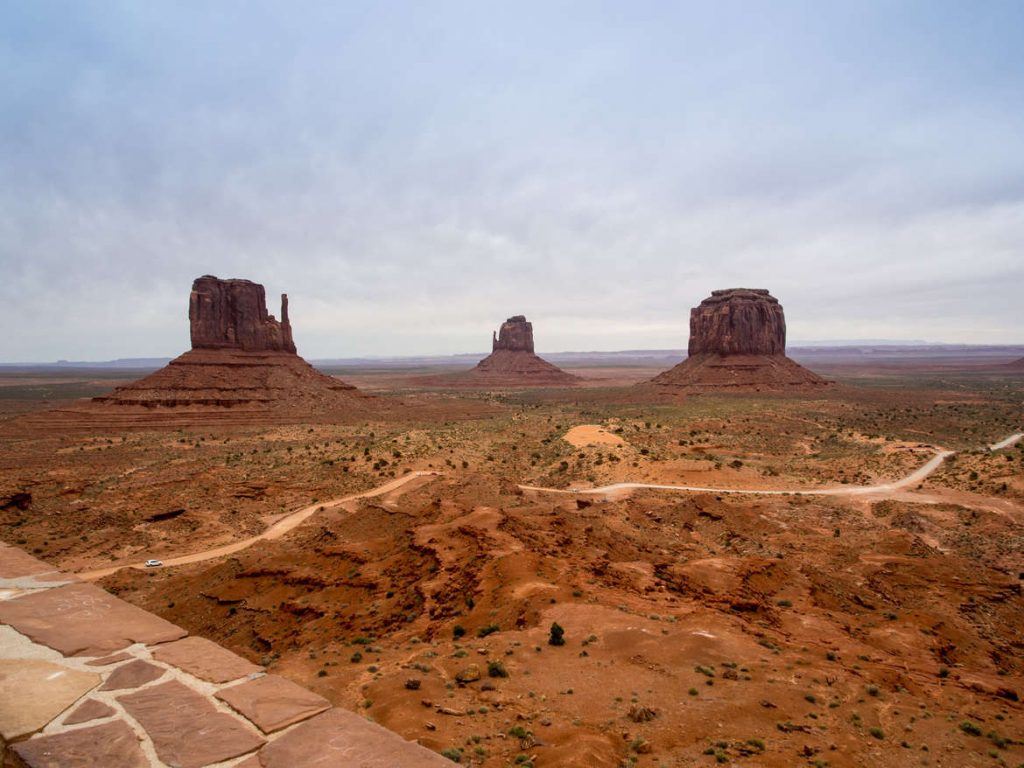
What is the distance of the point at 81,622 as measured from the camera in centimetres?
505

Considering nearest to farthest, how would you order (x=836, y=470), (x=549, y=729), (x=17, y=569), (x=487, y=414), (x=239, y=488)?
(x=17, y=569) < (x=549, y=729) < (x=239, y=488) < (x=836, y=470) < (x=487, y=414)

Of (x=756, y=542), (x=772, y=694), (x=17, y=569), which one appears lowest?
(x=756, y=542)

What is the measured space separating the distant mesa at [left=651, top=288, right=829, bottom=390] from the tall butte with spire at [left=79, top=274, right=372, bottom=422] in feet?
197

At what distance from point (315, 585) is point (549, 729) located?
37.9 feet

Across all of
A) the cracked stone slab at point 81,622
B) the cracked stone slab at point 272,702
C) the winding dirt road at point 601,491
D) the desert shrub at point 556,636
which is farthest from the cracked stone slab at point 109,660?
Result: the winding dirt road at point 601,491

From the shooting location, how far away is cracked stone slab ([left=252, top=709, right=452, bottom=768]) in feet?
11.1

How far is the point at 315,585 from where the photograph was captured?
1808cm

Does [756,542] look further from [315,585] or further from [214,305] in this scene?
[214,305]

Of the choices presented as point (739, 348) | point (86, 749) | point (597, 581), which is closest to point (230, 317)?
point (597, 581)

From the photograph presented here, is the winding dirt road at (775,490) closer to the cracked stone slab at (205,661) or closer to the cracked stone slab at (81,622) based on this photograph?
the cracked stone slab at (81,622)

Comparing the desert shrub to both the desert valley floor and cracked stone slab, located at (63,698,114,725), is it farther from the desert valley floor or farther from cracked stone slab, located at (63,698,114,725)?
cracked stone slab, located at (63,698,114,725)

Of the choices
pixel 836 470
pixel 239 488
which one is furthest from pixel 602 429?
pixel 239 488

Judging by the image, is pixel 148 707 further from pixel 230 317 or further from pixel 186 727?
pixel 230 317

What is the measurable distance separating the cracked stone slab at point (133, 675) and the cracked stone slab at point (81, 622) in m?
0.40
